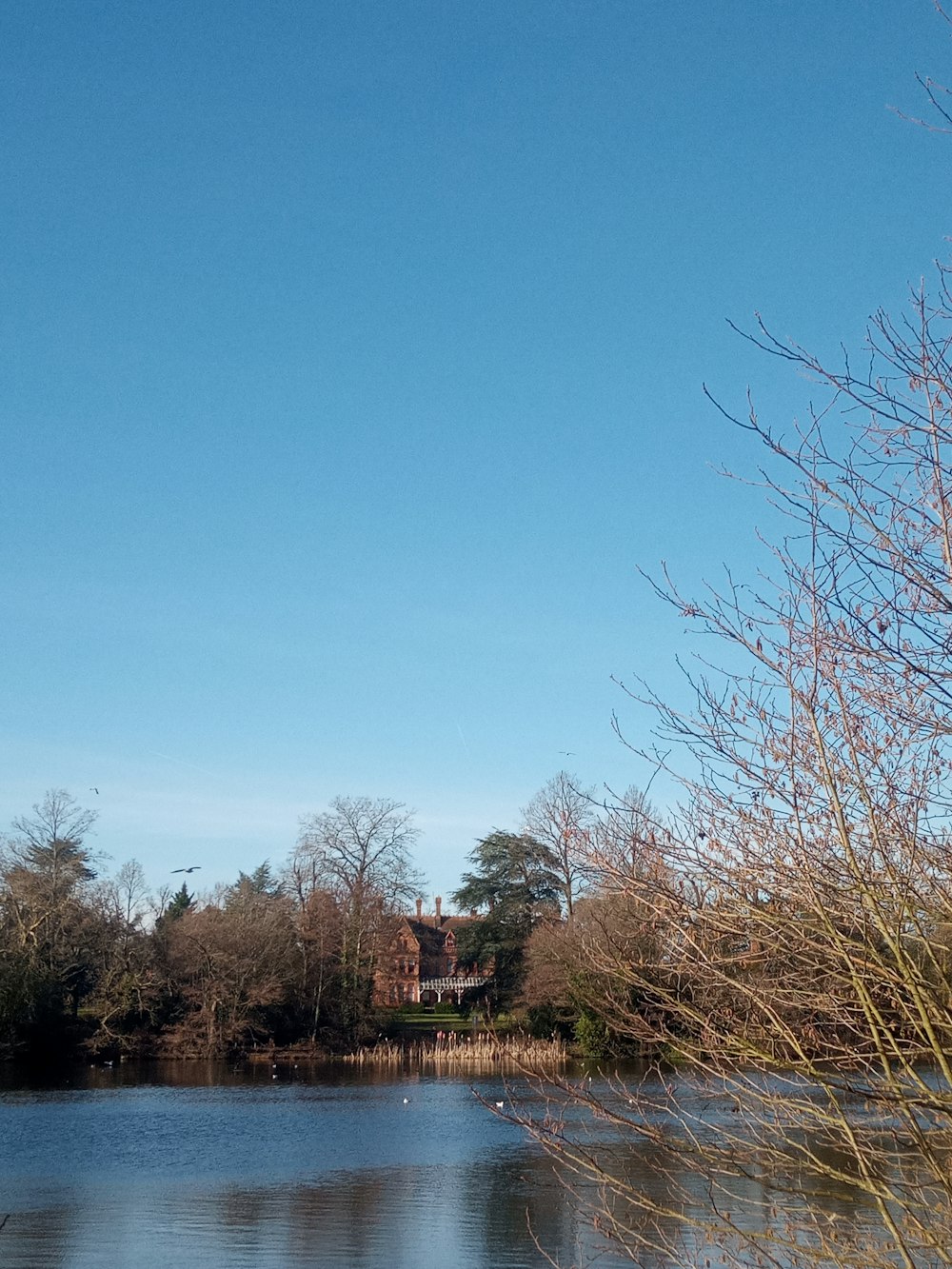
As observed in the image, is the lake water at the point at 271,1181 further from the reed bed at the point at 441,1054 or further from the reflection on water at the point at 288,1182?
the reed bed at the point at 441,1054

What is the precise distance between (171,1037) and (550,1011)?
1243 centimetres


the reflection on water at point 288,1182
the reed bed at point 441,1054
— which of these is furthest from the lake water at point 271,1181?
the reed bed at point 441,1054

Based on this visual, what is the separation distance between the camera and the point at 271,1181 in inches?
703

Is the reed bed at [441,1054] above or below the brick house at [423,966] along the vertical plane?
below

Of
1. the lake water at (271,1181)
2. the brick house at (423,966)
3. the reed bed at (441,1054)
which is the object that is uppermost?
the brick house at (423,966)

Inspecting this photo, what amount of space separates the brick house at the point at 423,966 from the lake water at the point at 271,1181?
1415cm

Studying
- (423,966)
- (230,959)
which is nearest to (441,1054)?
(230,959)

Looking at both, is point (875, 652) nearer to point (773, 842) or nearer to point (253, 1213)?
point (773, 842)

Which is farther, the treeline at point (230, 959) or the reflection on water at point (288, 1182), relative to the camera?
the treeline at point (230, 959)

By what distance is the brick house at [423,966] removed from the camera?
4366 centimetres

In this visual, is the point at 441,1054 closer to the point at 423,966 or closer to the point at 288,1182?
the point at 288,1182

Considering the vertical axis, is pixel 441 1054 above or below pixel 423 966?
below

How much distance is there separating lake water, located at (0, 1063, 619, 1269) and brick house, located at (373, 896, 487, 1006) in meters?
14.2

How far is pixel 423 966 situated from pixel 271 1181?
51177 millimetres
